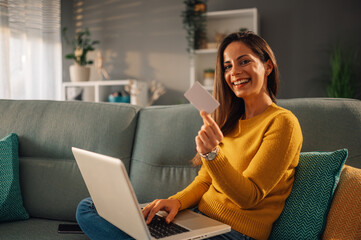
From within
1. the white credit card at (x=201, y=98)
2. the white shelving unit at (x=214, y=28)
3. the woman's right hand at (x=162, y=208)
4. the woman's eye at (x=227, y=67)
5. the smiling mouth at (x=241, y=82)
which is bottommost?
the woman's right hand at (x=162, y=208)

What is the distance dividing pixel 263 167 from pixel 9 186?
3.71 ft

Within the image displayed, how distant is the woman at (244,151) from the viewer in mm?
1068

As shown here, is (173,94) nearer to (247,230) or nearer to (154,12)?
(154,12)

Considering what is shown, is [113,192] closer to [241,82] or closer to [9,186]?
[241,82]

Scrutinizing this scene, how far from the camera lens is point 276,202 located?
121cm

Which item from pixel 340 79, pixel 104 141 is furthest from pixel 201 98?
pixel 340 79

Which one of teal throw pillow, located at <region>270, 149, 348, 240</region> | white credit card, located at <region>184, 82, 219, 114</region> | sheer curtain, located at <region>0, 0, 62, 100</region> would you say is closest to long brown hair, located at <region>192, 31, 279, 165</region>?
teal throw pillow, located at <region>270, 149, 348, 240</region>

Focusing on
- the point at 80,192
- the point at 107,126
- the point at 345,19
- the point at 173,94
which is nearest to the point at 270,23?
the point at 345,19

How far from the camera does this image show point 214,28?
3.91m

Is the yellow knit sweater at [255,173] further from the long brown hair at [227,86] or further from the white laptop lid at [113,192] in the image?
the white laptop lid at [113,192]

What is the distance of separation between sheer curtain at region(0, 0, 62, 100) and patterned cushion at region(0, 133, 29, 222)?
5.42 ft

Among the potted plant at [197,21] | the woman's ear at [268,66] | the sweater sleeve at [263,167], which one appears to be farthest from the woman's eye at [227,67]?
the potted plant at [197,21]

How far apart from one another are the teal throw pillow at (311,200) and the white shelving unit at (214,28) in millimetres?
2570

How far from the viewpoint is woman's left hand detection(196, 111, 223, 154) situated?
1.00 m
